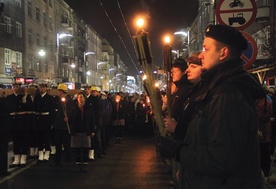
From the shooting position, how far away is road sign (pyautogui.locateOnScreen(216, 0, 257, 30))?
6.32 metres

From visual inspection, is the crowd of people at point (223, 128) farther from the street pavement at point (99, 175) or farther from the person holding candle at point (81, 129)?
the person holding candle at point (81, 129)

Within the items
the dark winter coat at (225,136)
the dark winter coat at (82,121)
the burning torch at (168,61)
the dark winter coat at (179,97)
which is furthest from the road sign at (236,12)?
the dark winter coat at (82,121)

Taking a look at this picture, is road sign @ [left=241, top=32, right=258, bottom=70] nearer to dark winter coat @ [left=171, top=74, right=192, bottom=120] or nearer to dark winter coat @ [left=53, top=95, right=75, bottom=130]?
dark winter coat @ [left=171, top=74, right=192, bottom=120]

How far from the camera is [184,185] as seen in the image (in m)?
2.43

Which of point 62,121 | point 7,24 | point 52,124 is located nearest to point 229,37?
point 62,121

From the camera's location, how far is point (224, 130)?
79.9 inches

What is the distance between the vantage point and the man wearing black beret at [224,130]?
2.04 m

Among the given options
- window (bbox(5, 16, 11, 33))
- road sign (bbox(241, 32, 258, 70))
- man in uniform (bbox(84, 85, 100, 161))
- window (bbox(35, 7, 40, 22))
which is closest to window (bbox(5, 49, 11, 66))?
window (bbox(5, 16, 11, 33))

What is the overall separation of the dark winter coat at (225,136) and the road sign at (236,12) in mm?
4373

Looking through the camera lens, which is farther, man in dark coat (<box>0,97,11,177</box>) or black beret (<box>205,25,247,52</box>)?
man in dark coat (<box>0,97,11,177</box>)

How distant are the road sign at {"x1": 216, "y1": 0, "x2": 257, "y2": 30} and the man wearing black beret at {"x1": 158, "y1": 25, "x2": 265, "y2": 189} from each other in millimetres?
4257

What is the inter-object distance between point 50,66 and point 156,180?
40.9m

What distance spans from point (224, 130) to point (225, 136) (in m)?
0.04

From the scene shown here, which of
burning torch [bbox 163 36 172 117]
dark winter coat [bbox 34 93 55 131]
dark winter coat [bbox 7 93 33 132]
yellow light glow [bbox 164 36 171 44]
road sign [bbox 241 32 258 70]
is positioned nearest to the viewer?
burning torch [bbox 163 36 172 117]
